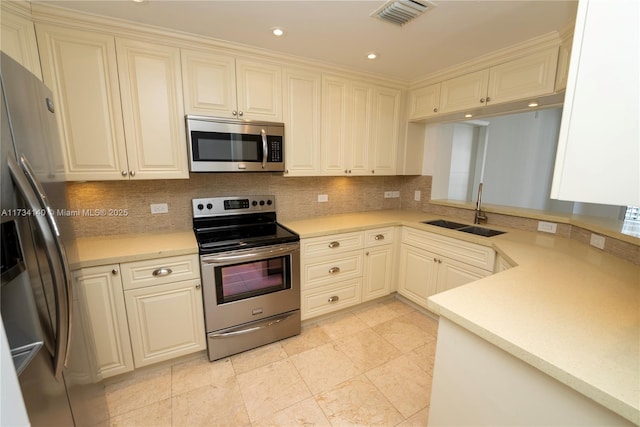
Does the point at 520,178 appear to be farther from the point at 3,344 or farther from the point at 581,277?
the point at 3,344

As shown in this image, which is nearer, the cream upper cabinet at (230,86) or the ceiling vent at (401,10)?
the ceiling vent at (401,10)

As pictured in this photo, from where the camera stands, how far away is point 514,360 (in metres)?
0.86

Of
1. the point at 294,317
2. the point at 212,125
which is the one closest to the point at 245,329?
the point at 294,317

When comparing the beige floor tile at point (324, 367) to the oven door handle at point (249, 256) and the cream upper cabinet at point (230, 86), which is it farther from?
the cream upper cabinet at point (230, 86)

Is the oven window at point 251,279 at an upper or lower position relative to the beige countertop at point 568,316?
lower

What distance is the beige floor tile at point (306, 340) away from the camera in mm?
2154

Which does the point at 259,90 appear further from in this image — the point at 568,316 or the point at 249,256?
the point at 568,316

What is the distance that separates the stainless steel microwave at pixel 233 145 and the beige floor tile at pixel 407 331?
1.71 metres

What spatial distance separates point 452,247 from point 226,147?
6.63 ft

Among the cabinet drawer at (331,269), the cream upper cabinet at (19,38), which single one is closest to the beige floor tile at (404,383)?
the cabinet drawer at (331,269)

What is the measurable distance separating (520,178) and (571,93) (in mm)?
3683

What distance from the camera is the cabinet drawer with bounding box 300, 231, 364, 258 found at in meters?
2.27

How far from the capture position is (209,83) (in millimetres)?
1986

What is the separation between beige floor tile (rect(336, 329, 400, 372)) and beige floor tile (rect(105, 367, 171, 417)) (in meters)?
1.28
